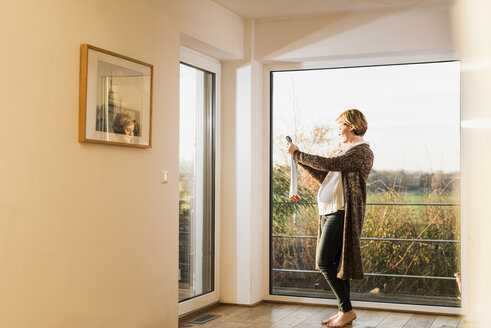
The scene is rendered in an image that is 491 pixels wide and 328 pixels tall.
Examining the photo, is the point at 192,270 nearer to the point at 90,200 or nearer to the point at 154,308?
the point at 154,308

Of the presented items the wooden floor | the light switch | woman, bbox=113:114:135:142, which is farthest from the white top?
woman, bbox=113:114:135:142

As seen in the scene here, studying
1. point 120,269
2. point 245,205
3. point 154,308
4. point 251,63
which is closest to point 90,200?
point 120,269

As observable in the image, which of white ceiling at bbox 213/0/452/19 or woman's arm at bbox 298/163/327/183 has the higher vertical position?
white ceiling at bbox 213/0/452/19

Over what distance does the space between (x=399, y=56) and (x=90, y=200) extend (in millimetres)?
2756

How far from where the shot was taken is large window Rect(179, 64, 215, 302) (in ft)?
13.6

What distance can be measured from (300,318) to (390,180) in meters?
1.29

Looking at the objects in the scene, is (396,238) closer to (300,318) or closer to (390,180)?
(390,180)

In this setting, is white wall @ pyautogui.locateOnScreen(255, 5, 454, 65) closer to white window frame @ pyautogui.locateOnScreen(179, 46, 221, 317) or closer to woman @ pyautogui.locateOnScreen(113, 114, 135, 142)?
white window frame @ pyautogui.locateOnScreen(179, 46, 221, 317)

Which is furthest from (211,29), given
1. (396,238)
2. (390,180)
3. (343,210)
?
(396,238)

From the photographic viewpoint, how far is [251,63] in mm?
4621

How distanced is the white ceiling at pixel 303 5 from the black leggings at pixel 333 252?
1.58 m

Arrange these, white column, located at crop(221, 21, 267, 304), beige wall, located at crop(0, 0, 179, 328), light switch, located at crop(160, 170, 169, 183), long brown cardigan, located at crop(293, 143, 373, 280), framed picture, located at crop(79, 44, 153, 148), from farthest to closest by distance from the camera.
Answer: white column, located at crop(221, 21, 267, 304), long brown cardigan, located at crop(293, 143, 373, 280), light switch, located at crop(160, 170, 169, 183), framed picture, located at crop(79, 44, 153, 148), beige wall, located at crop(0, 0, 179, 328)

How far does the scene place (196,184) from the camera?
4.36 metres

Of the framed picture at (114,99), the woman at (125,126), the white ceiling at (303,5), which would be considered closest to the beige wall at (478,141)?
the framed picture at (114,99)
